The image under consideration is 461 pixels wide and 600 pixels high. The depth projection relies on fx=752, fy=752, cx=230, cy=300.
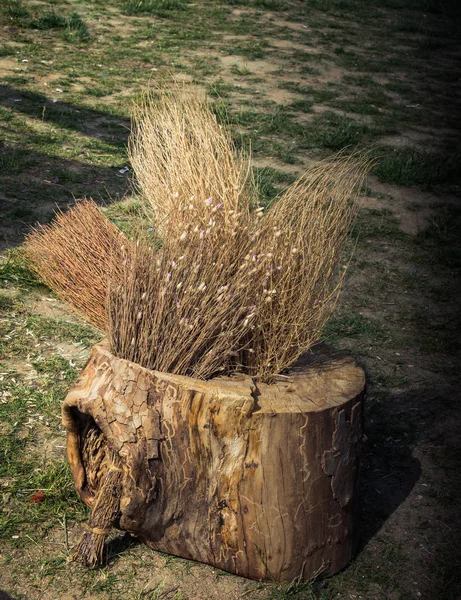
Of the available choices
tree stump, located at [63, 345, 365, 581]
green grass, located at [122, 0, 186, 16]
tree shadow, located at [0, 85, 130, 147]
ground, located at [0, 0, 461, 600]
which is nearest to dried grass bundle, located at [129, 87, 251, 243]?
tree stump, located at [63, 345, 365, 581]

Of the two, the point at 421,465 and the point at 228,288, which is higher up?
the point at 228,288

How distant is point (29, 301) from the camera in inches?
165

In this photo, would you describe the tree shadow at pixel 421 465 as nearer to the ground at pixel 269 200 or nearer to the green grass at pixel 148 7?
the ground at pixel 269 200

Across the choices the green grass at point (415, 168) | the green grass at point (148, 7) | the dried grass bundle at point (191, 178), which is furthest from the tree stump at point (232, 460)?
the green grass at point (148, 7)

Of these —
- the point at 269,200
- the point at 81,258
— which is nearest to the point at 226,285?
the point at 81,258

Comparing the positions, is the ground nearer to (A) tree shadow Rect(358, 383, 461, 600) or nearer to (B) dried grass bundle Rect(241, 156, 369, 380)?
(A) tree shadow Rect(358, 383, 461, 600)

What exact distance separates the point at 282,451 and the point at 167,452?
0.39 metres

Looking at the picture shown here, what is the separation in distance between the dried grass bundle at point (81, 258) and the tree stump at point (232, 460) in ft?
4.07

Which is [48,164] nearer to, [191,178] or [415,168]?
[191,178]

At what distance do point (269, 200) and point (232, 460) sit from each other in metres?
3.52

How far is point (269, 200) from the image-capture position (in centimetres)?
576

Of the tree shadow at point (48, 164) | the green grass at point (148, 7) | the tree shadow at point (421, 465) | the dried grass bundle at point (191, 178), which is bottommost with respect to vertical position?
the tree shadow at point (421, 465)

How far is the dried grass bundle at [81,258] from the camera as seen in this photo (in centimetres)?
387

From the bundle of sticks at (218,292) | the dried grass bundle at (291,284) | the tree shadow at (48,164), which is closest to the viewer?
the bundle of sticks at (218,292)
